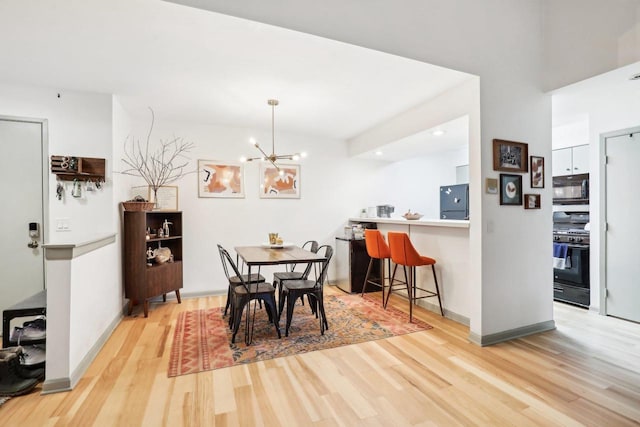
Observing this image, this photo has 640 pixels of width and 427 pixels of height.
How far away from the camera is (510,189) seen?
3004 millimetres

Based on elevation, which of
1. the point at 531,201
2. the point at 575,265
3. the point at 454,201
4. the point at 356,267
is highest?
the point at 454,201

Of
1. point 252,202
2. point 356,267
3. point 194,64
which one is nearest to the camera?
point 194,64

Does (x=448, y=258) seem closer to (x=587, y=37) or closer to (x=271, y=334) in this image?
(x=271, y=334)

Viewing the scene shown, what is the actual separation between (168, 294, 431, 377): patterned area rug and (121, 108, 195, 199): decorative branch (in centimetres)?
190

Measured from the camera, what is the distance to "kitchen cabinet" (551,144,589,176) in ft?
13.7

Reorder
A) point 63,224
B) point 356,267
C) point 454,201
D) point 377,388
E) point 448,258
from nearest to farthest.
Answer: point 377,388 → point 63,224 → point 448,258 → point 356,267 → point 454,201

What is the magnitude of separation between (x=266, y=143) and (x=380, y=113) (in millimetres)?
1854

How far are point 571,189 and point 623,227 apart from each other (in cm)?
95

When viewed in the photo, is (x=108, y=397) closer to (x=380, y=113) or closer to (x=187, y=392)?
(x=187, y=392)

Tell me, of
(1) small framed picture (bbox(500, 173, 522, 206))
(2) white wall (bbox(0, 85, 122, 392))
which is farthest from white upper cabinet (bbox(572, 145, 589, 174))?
(2) white wall (bbox(0, 85, 122, 392))

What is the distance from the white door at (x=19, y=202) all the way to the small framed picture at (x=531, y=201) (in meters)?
4.95

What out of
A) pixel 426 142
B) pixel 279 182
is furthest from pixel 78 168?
pixel 426 142

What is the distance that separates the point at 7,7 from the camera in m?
1.97

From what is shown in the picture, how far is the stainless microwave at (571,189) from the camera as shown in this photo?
406 centimetres
